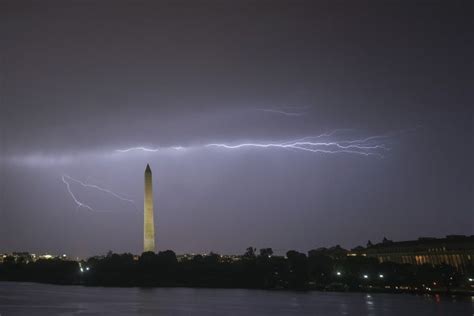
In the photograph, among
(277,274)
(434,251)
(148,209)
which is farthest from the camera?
(434,251)

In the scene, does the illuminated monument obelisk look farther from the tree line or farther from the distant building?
the distant building

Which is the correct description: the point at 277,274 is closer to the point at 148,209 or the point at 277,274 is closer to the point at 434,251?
the point at 148,209

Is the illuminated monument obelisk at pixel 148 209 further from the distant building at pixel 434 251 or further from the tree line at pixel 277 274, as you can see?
the distant building at pixel 434 251

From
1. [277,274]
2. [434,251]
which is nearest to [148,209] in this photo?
[277,274]

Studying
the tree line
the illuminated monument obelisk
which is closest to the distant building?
the tree line

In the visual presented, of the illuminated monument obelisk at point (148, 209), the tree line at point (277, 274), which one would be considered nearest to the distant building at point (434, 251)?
the tree line at point (277, 274)

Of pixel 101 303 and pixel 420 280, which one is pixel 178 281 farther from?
pixel 101 303

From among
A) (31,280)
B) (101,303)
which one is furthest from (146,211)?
(31,280)

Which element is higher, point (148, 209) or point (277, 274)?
point (148, 209)
